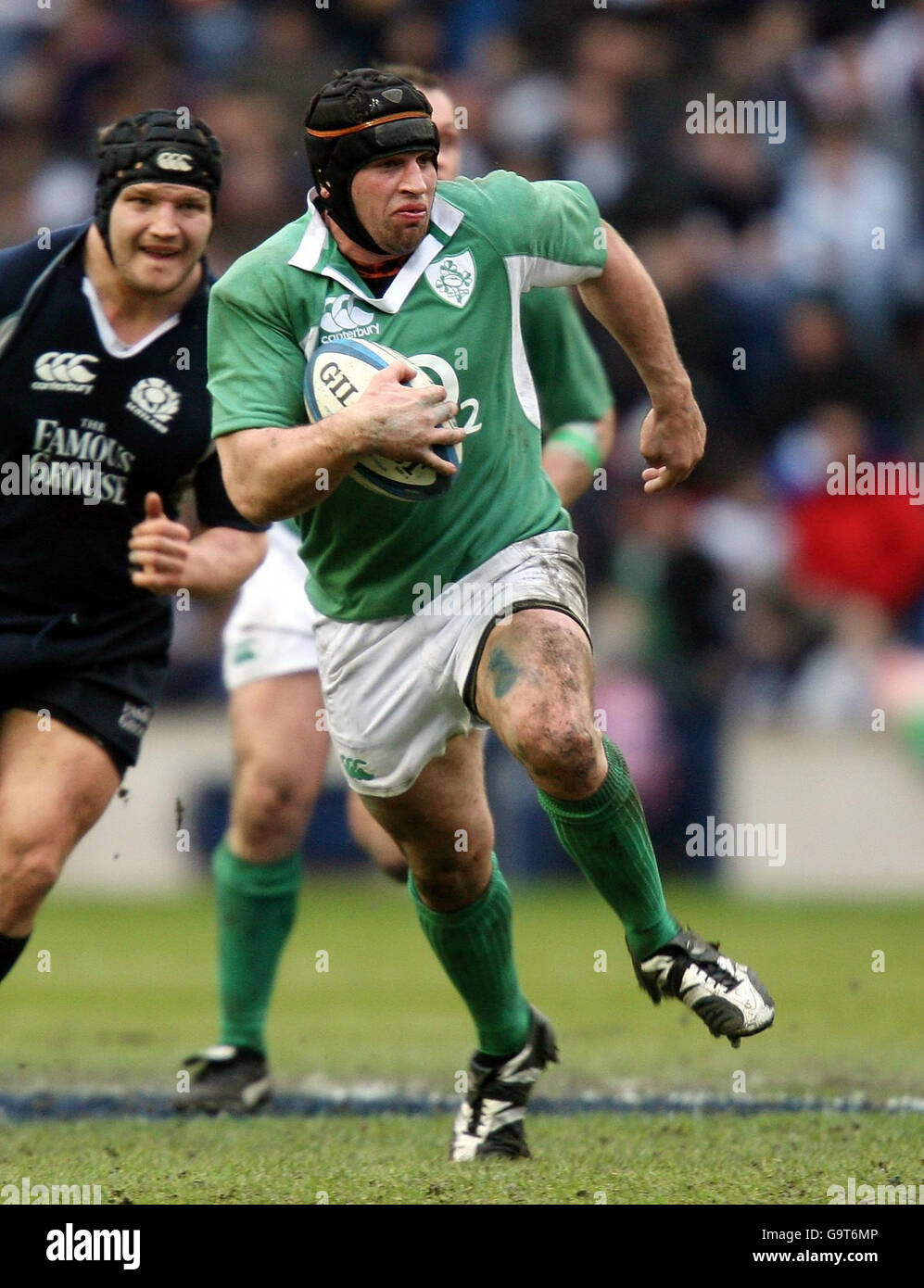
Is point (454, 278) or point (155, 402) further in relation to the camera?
point (155, 402)

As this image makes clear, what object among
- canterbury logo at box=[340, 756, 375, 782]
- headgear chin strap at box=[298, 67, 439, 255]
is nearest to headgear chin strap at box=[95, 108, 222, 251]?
headgear chin strap at box=[298, 67, 439, 255]

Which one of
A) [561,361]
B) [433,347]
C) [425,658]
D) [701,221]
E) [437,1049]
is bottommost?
[437,1049]

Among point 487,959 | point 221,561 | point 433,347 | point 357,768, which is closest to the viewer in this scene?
point 433,347

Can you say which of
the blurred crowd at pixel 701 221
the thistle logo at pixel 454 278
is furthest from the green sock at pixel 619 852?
the blurred crowd at pixel 701 221

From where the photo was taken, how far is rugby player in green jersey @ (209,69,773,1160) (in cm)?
449

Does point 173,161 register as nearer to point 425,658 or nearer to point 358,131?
point 358,131

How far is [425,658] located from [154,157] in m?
1.53

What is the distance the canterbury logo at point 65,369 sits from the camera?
5324 millimetres

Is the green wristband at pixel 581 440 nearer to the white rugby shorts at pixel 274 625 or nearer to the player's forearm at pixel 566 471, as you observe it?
the player's forearm at pixel 566 471

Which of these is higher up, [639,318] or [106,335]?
[106,335]

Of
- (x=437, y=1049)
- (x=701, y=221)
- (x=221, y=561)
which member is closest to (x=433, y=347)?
(x=221, y=561)

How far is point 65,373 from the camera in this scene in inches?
210

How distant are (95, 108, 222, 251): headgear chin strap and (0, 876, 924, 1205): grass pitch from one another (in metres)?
2.47
